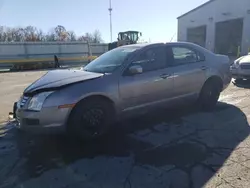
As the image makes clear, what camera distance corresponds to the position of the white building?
2361cm

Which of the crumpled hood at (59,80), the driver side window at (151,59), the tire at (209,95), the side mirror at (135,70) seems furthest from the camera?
the tire at (209,95)

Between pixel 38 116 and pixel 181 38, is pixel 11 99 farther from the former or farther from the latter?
pixel 181 38

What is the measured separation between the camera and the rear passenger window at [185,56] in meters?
4.93

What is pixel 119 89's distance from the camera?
4.05 m

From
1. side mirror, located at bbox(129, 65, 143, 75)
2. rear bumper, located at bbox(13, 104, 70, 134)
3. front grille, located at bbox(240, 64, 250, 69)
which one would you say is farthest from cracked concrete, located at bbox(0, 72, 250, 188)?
front grille, located at bbox(240, 64, 250, 69)

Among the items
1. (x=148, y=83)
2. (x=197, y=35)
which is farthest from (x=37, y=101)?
(x=197, y=35)

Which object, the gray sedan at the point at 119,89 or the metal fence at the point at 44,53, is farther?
the metal fence at the point at 44,53

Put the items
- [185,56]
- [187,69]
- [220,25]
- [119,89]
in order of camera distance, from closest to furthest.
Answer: [119,89] → [187,69] → [185,56] → [220,25]

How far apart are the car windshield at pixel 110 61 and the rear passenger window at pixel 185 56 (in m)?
0.94

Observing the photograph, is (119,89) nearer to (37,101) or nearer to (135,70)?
(135,70)

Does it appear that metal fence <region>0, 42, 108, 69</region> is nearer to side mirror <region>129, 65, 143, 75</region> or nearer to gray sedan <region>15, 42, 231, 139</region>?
gray sedan <region>15, 42, 231, 139</region>

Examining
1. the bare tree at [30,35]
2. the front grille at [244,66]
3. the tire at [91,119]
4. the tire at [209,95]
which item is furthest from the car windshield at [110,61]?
the bare tree at [30,35]

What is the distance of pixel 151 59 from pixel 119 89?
39.3 inches

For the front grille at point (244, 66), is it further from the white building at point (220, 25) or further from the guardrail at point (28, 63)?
the guardrail at point (28, 63)
